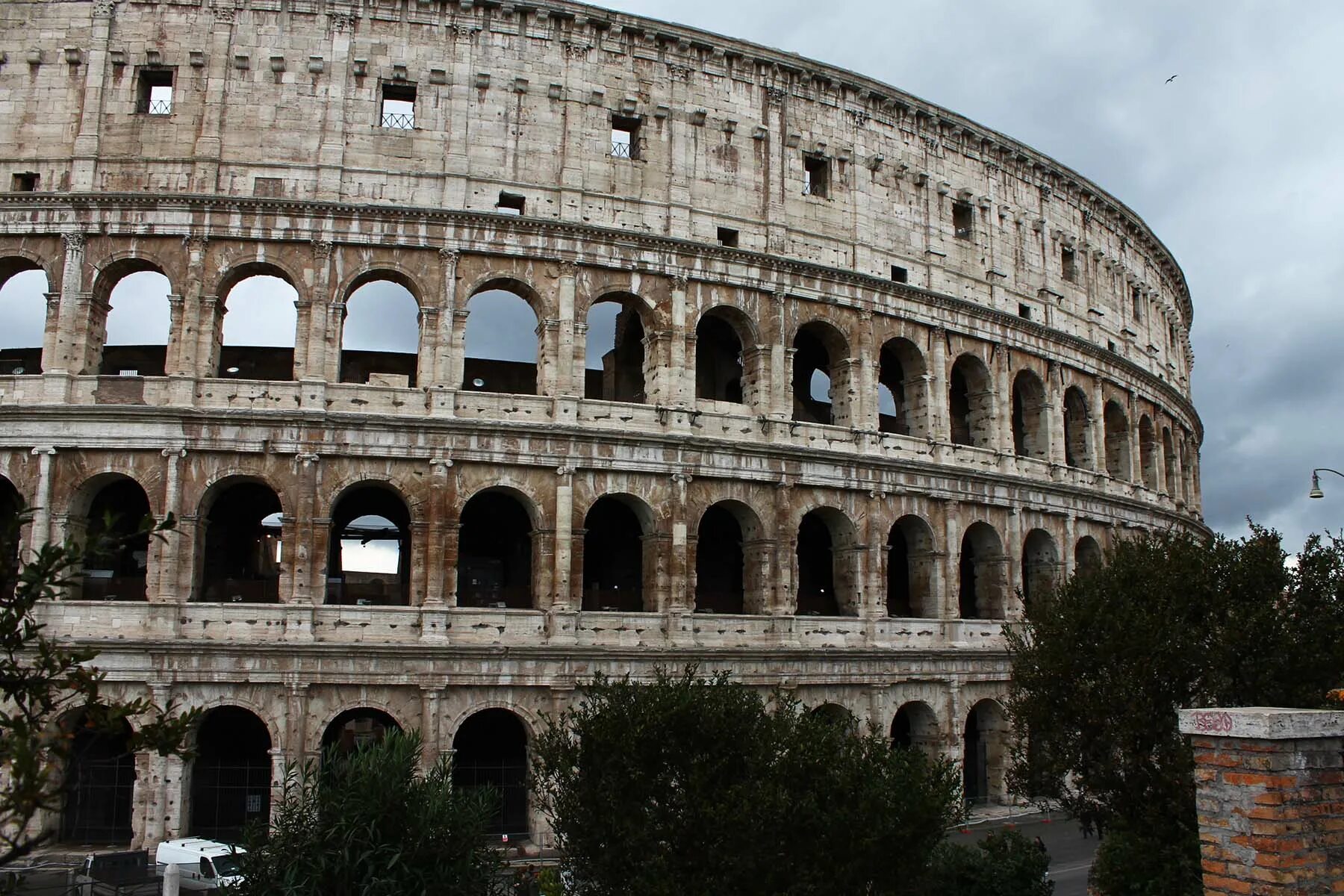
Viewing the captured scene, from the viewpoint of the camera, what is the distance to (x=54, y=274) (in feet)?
73.4

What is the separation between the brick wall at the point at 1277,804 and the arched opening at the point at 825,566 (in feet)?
55.9

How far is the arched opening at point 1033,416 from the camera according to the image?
30500 mm

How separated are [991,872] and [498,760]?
37.5 feet

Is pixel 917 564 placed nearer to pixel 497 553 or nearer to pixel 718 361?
pixel 718 361

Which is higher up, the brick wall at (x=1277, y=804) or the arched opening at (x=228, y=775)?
the brick wall at (x=1277, y=804)

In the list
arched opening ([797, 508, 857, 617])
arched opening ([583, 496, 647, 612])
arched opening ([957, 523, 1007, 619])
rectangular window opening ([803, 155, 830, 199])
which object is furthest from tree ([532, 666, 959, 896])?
rectangular window opening ([803, 155, 830, 199])

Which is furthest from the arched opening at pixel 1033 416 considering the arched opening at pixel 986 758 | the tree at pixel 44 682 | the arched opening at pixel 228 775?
the tree at pixel 44 682

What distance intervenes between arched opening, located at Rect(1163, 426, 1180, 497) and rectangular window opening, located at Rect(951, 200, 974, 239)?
40.4 feet

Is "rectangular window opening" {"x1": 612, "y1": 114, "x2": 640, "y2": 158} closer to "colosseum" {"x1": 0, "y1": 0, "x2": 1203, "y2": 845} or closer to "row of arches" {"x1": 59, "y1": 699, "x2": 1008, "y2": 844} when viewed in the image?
"colosseum" {"x1": 0, "y1": 0, "x2": 1203, "y2": 845}

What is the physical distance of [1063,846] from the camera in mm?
23109

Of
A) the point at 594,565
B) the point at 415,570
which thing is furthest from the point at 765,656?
the point at 415,570

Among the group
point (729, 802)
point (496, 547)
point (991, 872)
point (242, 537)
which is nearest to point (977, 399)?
point (496, 547)

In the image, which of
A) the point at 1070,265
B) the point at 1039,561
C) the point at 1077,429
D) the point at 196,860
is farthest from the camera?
the point at 1070,265

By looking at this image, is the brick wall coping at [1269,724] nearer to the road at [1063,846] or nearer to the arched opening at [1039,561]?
the road at [1063,846]
